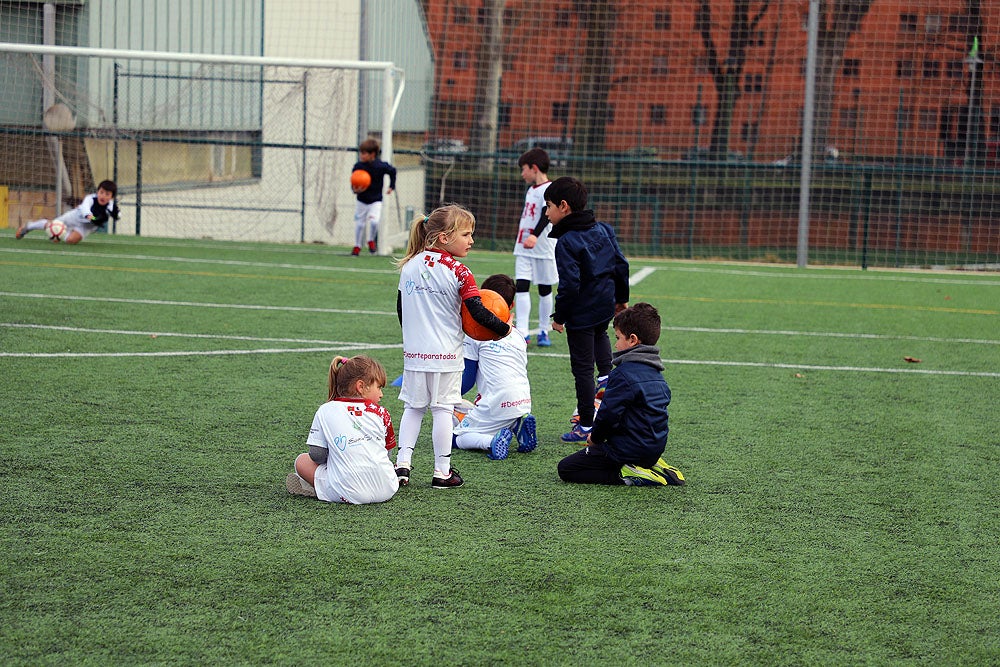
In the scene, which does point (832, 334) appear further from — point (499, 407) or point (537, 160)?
point (499, 407)

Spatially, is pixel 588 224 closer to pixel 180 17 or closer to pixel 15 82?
pixel 15 82

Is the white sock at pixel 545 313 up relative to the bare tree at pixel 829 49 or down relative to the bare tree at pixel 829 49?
down

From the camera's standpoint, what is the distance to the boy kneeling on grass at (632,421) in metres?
5.59

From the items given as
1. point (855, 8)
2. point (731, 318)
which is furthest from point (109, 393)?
point (855, 8)

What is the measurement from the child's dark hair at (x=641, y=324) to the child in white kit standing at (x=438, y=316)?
588mm

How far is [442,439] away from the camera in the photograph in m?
5.53

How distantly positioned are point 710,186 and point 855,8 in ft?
22.3

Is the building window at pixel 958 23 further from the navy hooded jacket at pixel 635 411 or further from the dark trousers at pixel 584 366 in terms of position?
the navy hooded jacket at pixel 635 411

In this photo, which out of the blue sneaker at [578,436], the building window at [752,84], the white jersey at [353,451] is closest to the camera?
the white jersey at [353,451]

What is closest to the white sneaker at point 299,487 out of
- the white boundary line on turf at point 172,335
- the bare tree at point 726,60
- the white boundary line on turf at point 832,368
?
the white boundary line on turf at point 172,335

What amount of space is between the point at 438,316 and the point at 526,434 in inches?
44.6

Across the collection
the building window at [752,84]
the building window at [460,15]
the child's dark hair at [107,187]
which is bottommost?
the child's dark hair at [107,187]

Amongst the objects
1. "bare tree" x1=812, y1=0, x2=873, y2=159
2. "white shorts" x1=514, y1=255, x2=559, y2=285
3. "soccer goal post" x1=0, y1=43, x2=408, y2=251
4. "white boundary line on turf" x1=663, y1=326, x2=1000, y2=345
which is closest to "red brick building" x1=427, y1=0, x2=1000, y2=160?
"bare tree" x1=812, y1=0, x2=873, y2=159

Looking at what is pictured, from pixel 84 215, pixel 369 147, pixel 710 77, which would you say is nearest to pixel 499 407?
pixel 369 147
